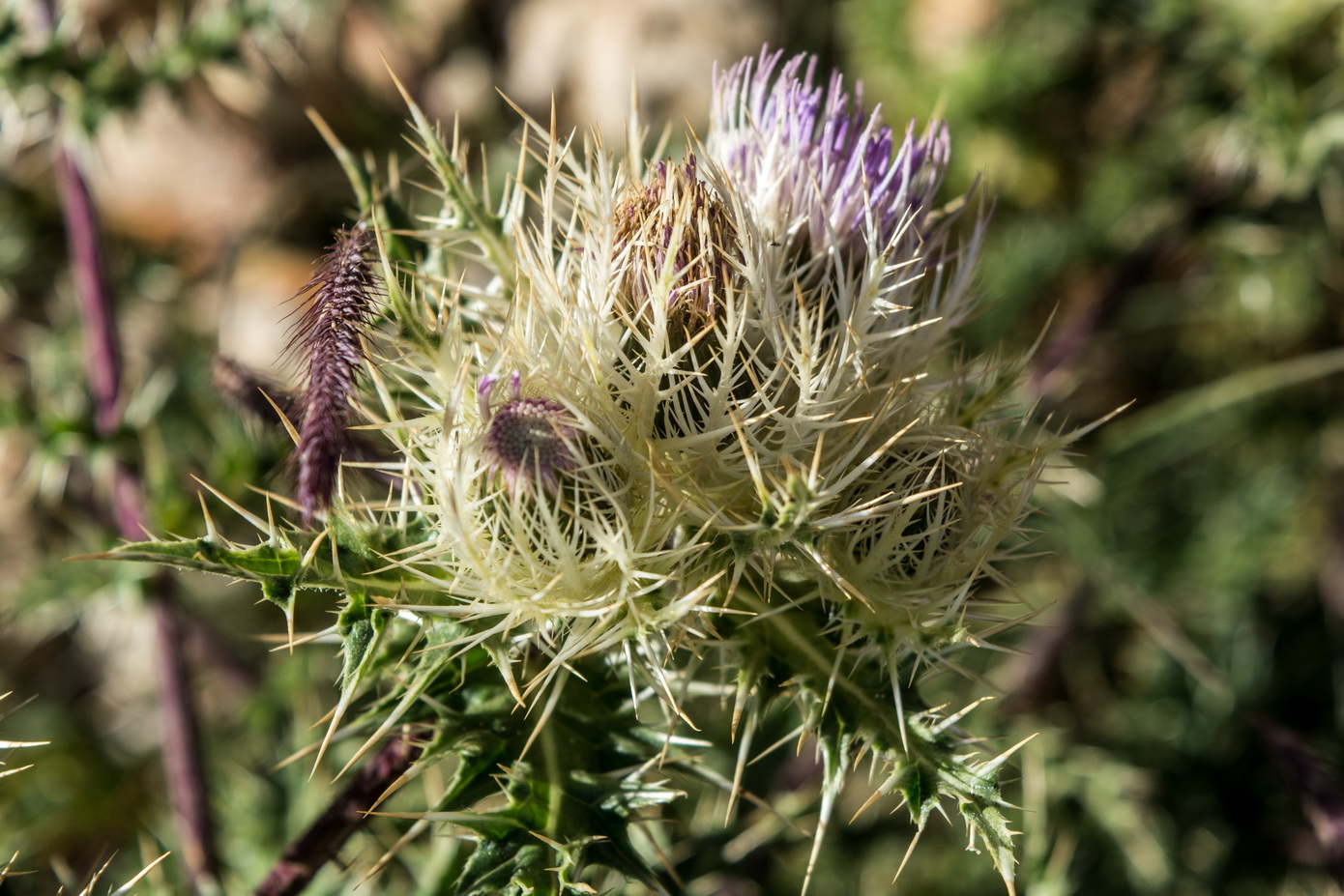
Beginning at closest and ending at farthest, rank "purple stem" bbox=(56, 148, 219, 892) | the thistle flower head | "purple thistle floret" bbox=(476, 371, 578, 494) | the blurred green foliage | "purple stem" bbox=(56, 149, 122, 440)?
"purple thistle floret" bbox=(476, 371, 578, 494) < the thistle flower head < "purple stem" bbox=(56, 148, 219, 892) < "purple stem" bbox=(56, 149, 122, 440) < the blurred green foliage

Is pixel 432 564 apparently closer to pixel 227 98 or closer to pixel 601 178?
pixel 601 178

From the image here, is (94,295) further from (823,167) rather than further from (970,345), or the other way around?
(970,345)

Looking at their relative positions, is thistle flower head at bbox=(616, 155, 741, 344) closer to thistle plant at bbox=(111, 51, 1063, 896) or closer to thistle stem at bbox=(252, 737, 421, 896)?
thistle plant at bbox=(111, 51, 1063, 896)

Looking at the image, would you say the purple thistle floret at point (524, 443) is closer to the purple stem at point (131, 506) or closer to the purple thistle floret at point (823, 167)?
the purple thistle floret at point (823, 167)

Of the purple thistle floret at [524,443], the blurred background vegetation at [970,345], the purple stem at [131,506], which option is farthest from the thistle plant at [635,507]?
the purple stem at [131,506]

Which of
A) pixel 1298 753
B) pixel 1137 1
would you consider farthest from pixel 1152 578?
pixel 1137 1

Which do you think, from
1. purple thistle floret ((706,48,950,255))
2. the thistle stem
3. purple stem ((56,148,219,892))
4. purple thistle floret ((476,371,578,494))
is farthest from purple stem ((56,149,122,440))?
purple thistle floret ((706,48,950,255))
